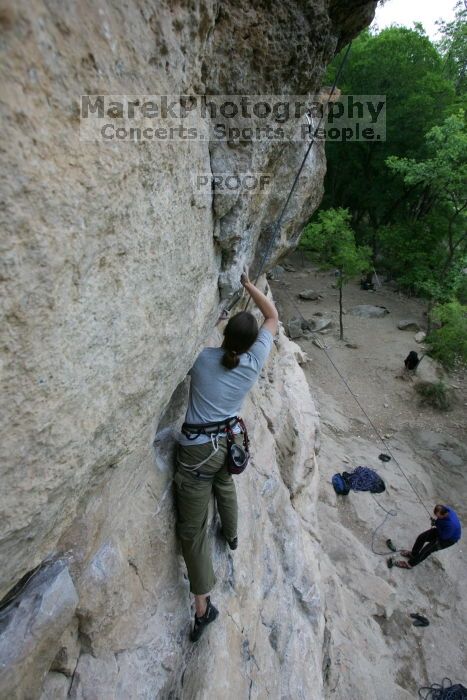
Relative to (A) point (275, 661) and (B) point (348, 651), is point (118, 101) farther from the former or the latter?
(B) point (348, 651)

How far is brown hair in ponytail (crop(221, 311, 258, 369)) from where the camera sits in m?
2.58

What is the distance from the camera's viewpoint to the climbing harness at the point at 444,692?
17.4 feet

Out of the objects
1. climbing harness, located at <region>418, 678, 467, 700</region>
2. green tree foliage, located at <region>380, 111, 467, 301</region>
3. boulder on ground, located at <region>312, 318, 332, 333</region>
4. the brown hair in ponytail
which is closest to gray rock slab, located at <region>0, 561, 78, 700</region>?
the brown hair in ponytail

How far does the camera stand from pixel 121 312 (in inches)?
66.6

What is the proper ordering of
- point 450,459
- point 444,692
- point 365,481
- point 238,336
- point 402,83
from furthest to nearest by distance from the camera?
point 402,83
point 450,459
point 365,481
point 444,692
point 238,336

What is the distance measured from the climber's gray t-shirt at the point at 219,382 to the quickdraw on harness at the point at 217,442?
32mm

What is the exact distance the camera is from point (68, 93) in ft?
3.98

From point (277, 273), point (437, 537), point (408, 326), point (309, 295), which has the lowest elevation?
point (437, 537)

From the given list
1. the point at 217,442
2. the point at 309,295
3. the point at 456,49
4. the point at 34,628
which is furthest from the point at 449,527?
the point at 456,49

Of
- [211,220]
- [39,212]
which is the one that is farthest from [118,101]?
[211,220]

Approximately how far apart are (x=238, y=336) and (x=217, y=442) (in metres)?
0.80

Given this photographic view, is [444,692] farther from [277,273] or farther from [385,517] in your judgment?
[277,273]

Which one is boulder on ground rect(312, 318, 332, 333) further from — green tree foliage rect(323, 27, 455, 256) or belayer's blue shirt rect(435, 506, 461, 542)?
belayer's blue shirt rect(435, 506, 461, 542)

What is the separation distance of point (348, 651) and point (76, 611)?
4.59 meters
